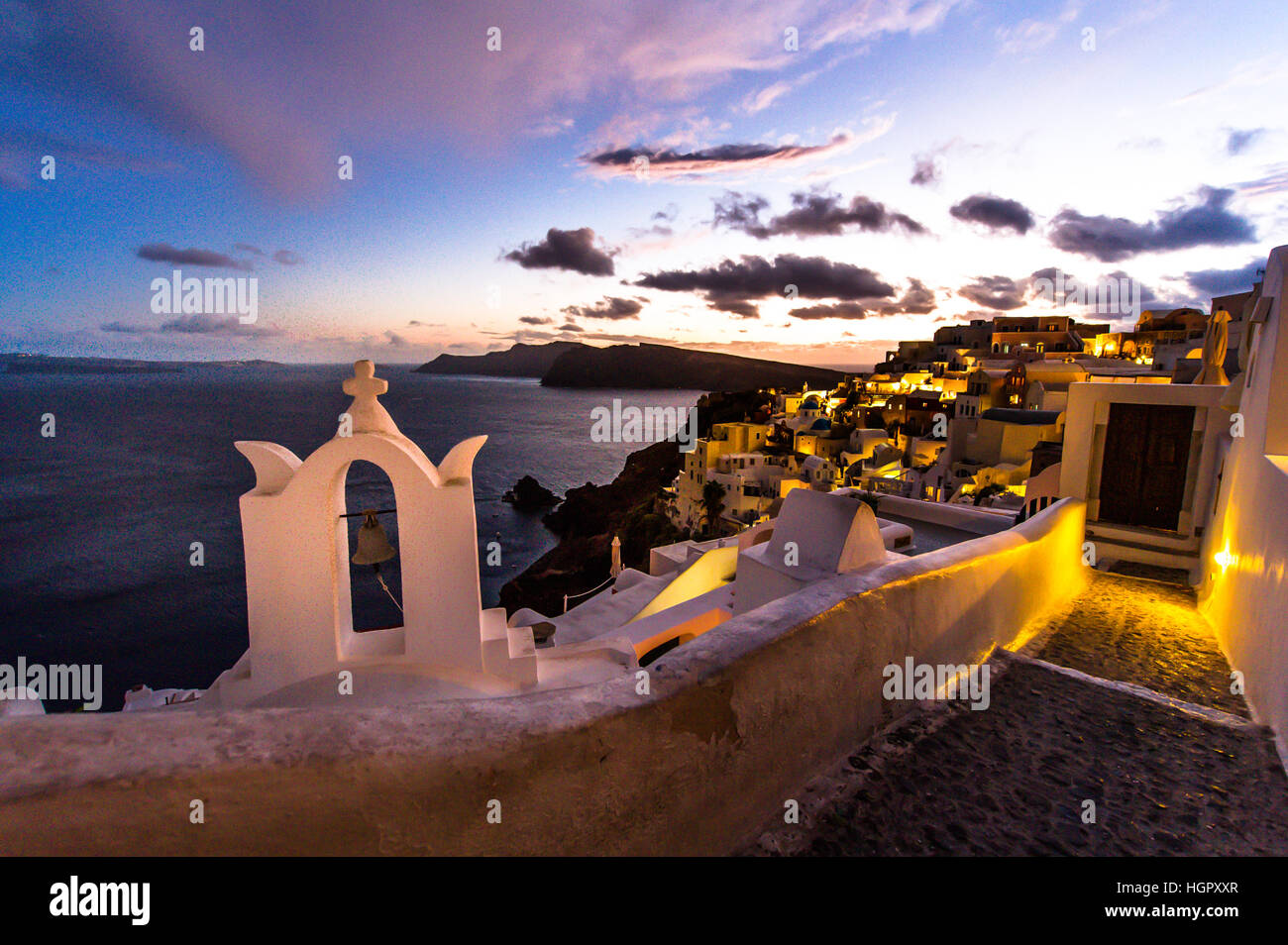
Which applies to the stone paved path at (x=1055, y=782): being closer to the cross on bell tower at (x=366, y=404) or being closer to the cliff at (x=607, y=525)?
the cross on bell tower at (x=366, y=404)

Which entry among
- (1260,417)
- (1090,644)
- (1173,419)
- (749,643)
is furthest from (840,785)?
(1173,419)

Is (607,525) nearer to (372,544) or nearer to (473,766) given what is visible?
(372,544)

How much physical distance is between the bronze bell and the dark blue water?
2603 cm

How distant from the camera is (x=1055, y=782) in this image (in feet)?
10.3

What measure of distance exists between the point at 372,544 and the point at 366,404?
126cm

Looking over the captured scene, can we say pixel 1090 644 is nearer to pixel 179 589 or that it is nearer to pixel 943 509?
pixel 943 509

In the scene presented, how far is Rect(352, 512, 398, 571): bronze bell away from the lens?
5.47m

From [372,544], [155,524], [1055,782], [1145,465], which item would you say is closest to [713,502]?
[1145,465]

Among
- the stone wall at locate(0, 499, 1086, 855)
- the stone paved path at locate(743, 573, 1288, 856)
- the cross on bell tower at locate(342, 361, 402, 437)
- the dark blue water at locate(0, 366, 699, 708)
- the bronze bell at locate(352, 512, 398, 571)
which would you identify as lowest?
the dark blue water at locate(0, 366, 699, 708)

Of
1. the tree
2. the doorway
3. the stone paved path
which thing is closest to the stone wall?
the stone paved path

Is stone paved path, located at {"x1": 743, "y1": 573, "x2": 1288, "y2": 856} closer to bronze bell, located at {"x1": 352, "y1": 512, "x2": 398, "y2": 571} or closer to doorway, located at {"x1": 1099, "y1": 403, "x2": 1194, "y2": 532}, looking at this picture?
bronze bell, located at {"x1": 352, "y1": 512, "x2": 398, "y2": 571}

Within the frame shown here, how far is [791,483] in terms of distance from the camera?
120 ft

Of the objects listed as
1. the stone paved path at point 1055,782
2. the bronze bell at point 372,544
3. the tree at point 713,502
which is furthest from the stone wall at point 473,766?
the tree at point 713,502
